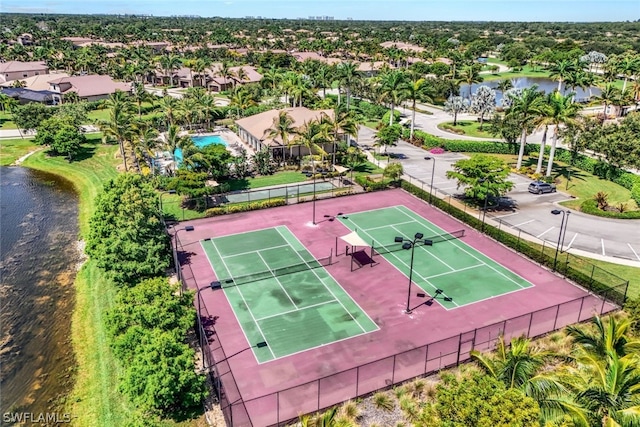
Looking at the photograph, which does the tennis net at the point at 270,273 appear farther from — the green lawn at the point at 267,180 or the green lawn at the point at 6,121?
the green lawn at the point at 6,121

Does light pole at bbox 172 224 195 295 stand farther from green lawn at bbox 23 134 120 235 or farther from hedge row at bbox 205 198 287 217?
green lawn at bbox 23 134 120 235

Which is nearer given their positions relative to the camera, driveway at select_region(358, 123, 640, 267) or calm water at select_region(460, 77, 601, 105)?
driveway at select_region(358, 123, 640, 267)

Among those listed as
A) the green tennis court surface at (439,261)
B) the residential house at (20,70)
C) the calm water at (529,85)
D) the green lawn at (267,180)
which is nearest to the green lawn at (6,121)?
the residential house at (20,70)

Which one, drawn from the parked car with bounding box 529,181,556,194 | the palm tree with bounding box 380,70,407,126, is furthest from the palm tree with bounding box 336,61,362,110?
the parked car with bounding box 529,181,556,194

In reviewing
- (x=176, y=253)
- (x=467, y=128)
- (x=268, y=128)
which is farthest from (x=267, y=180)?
(x=467, y=128)

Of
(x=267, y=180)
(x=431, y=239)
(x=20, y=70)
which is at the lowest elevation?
(x=431, y=239)

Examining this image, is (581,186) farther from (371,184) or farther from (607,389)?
(607,389)
